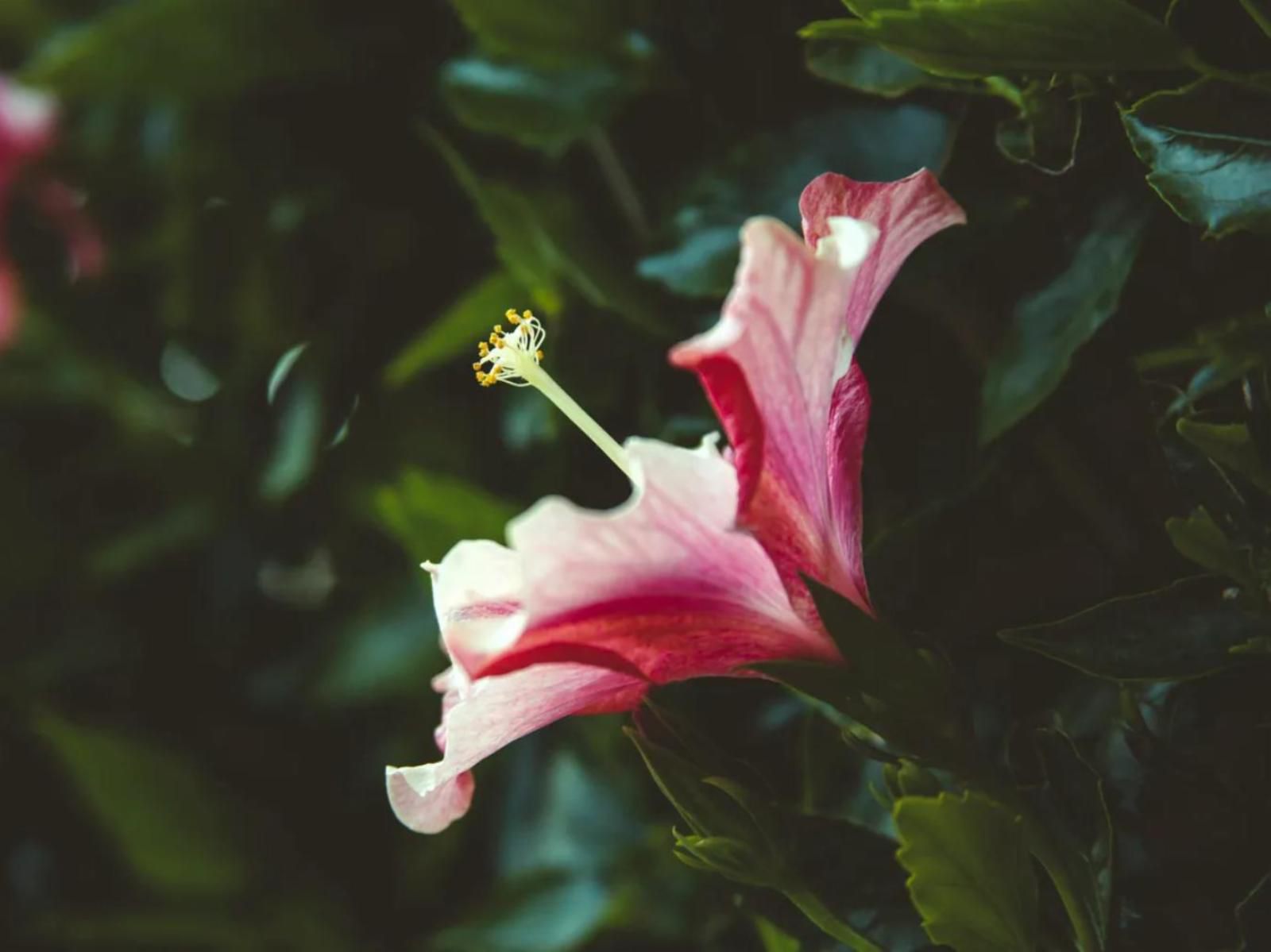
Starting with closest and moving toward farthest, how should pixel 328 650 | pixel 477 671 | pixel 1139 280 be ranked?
pixel 477 671 → pixel 1139 280 → pixel 328 650

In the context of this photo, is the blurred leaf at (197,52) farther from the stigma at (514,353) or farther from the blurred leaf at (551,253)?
the stigma at (514,353)

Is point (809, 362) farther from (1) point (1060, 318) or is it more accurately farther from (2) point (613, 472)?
(2) point (613, 472)

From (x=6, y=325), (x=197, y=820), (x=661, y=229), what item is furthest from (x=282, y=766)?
(x=661, y=229)

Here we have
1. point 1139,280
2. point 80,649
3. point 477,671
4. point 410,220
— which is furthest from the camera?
point 80,649

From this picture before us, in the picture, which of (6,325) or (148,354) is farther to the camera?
(6,325)

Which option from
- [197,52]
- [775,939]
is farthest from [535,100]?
[775,939]

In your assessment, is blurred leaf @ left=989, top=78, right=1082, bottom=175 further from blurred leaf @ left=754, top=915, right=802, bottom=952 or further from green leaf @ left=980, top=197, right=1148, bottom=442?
blurred leaf @ left=754, top=915, right=802, bottom=952

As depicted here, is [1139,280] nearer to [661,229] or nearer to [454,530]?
[661,229]

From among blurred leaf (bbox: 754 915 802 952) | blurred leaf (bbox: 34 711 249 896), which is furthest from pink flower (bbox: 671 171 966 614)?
blurred leaf (bbox: 34 711 249 896)
